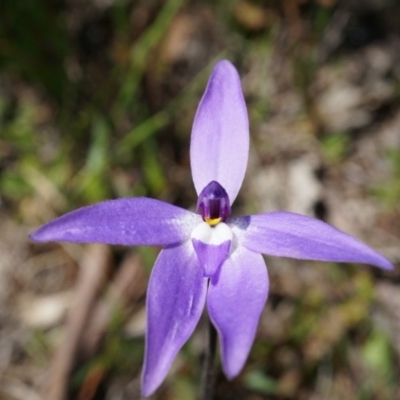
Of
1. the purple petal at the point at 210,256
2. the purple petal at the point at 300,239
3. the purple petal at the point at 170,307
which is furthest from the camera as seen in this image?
the purple petal at the point at 210,256

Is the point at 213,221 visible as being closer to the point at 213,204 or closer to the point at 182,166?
the point at 213,204

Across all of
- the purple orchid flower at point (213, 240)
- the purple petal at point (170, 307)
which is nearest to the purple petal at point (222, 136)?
the purple orchid flower at point (213, 240)

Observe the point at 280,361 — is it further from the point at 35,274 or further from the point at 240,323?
the point at 240,323

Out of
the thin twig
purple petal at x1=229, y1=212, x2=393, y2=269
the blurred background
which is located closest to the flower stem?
purple petal at x1=229, y1=212, x2=393, y2=269

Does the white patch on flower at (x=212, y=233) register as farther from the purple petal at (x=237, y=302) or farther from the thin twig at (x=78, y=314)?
the thin twig at (x=78, y=314)

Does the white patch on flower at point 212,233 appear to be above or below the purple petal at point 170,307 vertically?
above

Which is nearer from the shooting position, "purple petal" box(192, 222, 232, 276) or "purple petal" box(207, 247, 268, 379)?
"purple petal" box(207, 247, 268, 379)

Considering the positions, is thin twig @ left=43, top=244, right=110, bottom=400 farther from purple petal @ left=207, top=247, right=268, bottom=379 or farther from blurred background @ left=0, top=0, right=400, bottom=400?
purple petal @ left=207, top=247, right=268, bottom=379

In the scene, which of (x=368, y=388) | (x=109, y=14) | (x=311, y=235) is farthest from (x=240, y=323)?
(x=109, y=14)
